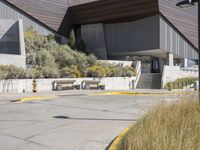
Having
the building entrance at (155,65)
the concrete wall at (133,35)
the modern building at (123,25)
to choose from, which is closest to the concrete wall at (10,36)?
the modern building at (123,25)

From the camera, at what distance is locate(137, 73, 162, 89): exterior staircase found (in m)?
37.1

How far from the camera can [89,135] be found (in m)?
9.02

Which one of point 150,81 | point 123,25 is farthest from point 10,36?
point 123,25

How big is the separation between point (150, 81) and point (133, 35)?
34.7 ft

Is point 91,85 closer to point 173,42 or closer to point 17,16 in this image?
point 17,16

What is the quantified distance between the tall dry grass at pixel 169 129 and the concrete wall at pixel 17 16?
38340mm

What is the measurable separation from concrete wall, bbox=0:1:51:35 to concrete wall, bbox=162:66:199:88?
16930 mm

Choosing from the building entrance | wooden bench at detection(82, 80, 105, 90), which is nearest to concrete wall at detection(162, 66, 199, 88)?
wooden bench at detection(82, 80, 105, 90)

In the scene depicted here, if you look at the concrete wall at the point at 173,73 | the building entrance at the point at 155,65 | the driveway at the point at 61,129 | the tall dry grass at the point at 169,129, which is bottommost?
the driveway at the point at 61,129

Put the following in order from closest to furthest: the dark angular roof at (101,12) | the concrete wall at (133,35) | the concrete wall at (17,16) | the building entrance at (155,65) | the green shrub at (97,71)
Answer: the green shrub at (97,71)
the concrete wall at (17,16)
the dark angular roof at (101,12)
the concrete wall at (133,35)
the building entrance at (155,65)

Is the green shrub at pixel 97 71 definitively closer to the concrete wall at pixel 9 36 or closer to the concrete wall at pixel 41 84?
the concrete wall at pixel 41 84

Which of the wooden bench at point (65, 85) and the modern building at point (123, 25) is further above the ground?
the modern building at point (123, 25)

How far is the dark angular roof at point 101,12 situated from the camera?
43125 mm

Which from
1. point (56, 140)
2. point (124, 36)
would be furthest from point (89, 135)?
point (124, 36)
